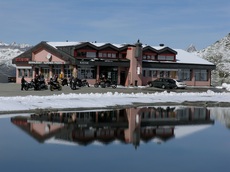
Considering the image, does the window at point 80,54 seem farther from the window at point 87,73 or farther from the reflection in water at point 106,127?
the reflection in water at point 106,127

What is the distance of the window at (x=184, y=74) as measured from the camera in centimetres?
6152

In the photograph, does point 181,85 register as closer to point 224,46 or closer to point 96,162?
point 96,162

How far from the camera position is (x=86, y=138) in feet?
40.2

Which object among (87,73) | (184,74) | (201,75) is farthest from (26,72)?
(201,75)

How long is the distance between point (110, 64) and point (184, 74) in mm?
14482

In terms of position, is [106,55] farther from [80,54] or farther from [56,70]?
[56,70]

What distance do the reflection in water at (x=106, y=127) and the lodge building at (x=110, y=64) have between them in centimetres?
3438

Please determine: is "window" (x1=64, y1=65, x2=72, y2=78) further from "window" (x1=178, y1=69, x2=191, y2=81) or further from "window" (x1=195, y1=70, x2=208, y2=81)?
"window" (x1=195, y1=70, x2=208, y2=81)

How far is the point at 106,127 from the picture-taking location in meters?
14.9

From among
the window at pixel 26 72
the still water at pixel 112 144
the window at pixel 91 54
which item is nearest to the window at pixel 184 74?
the window at pixel 91 54

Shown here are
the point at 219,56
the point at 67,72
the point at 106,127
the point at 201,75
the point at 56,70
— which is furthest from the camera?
the point at 219,56

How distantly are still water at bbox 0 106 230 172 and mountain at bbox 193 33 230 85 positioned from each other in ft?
349

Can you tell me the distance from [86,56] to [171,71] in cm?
1429

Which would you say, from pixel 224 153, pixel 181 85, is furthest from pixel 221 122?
pixel 181 85
